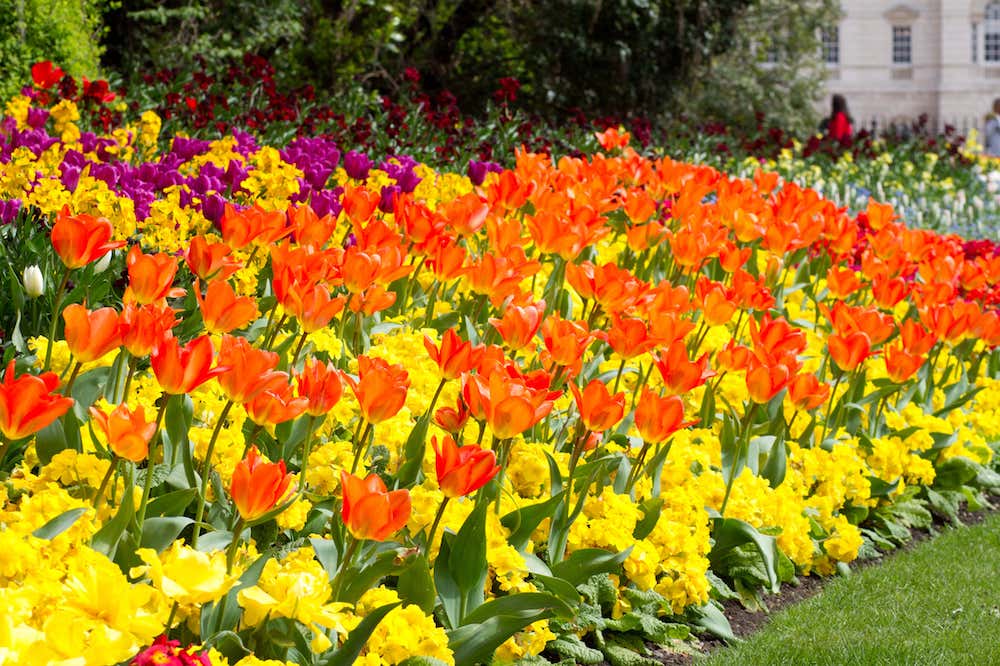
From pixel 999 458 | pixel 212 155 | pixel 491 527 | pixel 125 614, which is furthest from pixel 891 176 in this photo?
pixel 125 614

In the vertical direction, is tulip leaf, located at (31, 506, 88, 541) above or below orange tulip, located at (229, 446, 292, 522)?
below

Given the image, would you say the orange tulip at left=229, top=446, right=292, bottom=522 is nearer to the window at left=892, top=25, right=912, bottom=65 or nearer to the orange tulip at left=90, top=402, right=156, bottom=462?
the orange tulip at left=90, top=402, right=156, bottom=462

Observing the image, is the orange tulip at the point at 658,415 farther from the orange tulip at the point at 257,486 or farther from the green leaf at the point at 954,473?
the green leaf at the point at 954,473

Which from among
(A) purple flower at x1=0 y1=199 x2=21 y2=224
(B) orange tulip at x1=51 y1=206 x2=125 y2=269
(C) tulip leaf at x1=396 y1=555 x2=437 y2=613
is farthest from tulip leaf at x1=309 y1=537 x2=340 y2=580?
(A) purple flower at x1=0 y1=199 x2=21 y2=224

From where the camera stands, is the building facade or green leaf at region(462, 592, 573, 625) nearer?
green leaf at region(462, 592, 573, 625)

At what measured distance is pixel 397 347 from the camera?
13.4ft

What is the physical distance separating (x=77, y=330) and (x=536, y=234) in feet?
7.19

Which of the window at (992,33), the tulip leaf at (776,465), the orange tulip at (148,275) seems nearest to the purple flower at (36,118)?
the orange tulip at (148,275)

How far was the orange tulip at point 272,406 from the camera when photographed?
237cm

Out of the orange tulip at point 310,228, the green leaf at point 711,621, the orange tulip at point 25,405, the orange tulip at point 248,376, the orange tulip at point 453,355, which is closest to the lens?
the orange tulip at point 25,405

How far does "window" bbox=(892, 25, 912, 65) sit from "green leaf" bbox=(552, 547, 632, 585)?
45.1 m

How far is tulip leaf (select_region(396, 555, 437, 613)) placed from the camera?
2633mm

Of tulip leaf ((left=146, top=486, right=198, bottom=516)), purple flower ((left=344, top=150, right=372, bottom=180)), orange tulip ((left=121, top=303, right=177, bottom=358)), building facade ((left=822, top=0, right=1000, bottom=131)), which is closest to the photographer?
orange tulip ((left=121, top=303, right=177, bottom=358))

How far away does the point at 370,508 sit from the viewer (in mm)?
2131
